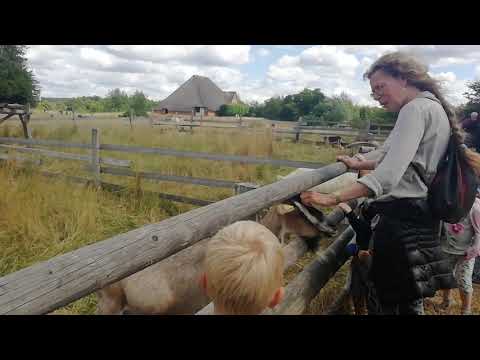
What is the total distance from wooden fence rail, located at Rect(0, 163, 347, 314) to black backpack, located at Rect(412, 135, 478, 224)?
0.99m

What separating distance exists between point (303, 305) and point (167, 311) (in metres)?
0.81

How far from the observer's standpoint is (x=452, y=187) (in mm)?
1613

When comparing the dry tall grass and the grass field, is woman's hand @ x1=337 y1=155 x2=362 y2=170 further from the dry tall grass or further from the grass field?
the dry tall grass

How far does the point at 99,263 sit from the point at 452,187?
1603mm

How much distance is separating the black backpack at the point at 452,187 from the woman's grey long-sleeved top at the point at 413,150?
0.04 metres

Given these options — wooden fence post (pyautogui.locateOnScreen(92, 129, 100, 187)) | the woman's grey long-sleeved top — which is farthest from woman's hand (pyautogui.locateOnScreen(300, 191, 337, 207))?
wooden fence post (pyautogui.locateOnScreen(92, 129, 100, 187))

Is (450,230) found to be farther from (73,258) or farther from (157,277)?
(73,258)

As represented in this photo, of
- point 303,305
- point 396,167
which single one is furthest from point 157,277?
point 396,167

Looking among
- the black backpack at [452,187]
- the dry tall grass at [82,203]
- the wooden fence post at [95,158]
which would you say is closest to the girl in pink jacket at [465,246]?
the black backpack at [452,187]

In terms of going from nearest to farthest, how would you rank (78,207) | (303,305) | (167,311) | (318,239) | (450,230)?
(303,305) < (167,311) < (318,239) < (450,230) < (78,207)

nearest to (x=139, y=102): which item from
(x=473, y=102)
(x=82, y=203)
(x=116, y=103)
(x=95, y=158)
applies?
(x=116, y=103)

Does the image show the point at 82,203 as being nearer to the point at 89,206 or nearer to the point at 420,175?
the point at 89,206

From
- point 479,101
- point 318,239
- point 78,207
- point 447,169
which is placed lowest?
point 78,207

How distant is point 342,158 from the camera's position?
8.54 feet
